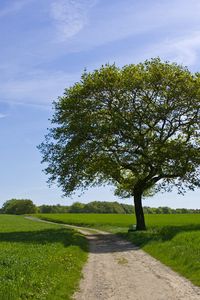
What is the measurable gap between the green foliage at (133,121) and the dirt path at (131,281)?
20.6m

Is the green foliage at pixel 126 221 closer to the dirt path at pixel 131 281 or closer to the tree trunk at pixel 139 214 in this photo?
the tree trunk at pixel 139 214

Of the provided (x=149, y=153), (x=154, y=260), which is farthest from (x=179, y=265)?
(x=149, y=153)

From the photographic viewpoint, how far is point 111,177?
5444 cm

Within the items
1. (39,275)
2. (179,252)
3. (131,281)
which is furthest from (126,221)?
(39,275)

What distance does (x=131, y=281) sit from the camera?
64.0ft

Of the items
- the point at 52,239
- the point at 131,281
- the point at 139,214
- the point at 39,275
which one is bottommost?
the point at 131,281

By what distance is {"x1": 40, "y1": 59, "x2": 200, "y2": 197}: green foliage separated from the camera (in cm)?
4791

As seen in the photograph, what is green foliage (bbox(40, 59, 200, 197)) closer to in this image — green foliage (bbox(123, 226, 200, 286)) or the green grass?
green foliage (bbox(123, 226, 200, 286))

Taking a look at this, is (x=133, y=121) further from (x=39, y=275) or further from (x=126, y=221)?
(x=126, y=221)

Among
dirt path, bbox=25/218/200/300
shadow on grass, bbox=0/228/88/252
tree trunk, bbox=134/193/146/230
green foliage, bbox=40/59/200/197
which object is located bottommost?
dirt path, bbox=25/218/200/300

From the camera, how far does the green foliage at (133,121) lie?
47906mm

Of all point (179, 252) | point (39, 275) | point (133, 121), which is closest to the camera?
point (39, 275)

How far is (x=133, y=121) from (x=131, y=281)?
2984 centimetres

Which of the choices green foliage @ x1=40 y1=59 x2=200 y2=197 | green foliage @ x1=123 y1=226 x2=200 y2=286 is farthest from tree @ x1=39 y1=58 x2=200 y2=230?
green foliage @ x1=123 y1=226 x2=200 y2=286
